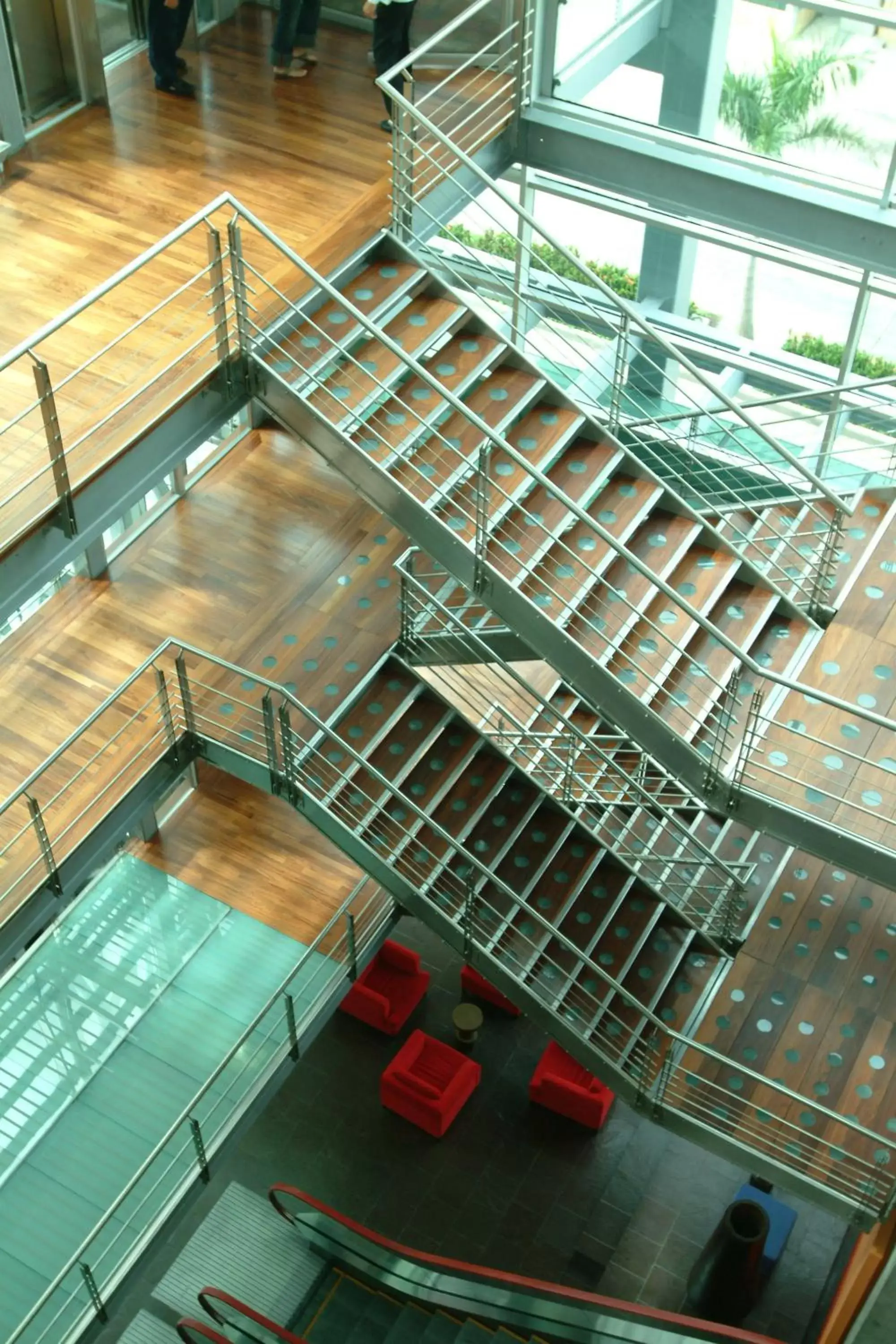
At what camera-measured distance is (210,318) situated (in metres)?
4.09

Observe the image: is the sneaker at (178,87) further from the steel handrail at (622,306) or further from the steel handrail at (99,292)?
the steel handrail at (99,292)

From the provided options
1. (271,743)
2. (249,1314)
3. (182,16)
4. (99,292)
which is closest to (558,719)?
(271,743)

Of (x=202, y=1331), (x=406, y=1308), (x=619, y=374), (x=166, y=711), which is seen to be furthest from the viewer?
(x=406, y=1308)

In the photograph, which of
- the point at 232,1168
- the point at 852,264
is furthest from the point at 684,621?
the point at 232,1168

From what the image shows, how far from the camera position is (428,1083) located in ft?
19.0

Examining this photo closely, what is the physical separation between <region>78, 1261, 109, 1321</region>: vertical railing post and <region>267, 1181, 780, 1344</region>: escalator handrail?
41.2 inches

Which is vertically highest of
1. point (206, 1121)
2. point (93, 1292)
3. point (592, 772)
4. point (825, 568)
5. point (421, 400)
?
point (825, 568)

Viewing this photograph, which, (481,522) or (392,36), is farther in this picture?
(392,36)

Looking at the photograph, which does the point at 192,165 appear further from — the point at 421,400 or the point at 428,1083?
the point at 428,1083

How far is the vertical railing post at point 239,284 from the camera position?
12.6ft

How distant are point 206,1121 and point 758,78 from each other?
3935 mm

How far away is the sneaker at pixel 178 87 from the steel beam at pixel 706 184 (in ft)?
3.98

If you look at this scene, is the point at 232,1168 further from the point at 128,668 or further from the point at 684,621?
the point at 684,621

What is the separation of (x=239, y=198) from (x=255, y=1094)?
2.95 meters
